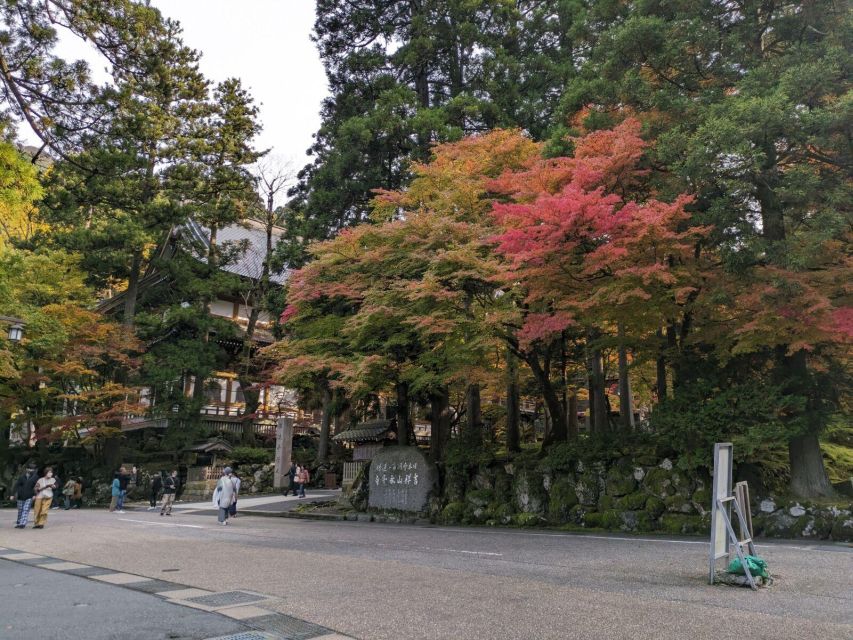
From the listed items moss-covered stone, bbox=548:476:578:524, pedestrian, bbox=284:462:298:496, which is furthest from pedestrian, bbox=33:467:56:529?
pedestrian, bbox=284:462:298:496

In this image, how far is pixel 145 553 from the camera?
9.48 m

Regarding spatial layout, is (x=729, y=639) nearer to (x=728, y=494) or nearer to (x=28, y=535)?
(x=728, y=494)

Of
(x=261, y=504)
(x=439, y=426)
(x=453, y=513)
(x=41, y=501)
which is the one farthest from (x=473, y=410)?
(x=41, y=501)

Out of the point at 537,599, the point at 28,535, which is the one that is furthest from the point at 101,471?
the point at 537,599

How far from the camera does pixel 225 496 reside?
16.3 m

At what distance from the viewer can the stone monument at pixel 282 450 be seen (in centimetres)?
2683

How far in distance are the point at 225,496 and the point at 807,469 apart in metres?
13.2

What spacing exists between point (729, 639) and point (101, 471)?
28.6 meters

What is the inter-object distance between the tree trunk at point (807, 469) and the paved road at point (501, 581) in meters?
1.92

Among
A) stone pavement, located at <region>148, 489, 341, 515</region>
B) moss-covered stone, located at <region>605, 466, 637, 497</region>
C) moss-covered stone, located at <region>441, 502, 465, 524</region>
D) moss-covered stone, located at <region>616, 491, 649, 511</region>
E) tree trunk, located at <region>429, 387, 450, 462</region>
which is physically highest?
tree trunk, located at <region>429, 387, 450, 462</region>

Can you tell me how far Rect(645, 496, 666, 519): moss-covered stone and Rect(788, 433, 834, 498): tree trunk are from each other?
7.94 feet

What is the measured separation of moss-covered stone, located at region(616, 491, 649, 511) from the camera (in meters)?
13.3

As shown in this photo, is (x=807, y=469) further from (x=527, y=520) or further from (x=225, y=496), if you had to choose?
(x=225, y=496)

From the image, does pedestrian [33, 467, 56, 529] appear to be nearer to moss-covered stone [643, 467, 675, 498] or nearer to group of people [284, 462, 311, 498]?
group of people [284, 462, 311, 498]
